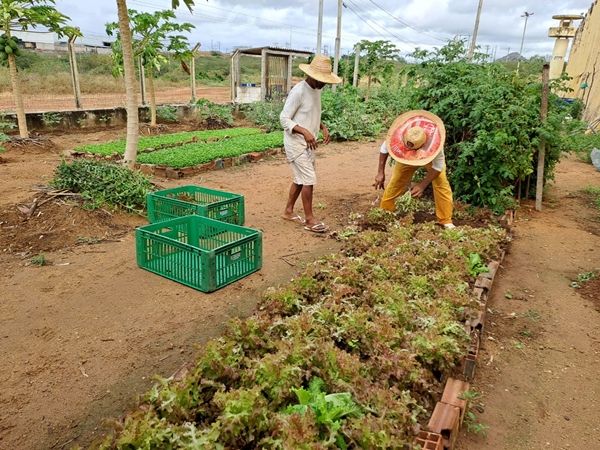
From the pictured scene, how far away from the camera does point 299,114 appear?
18.3 feet

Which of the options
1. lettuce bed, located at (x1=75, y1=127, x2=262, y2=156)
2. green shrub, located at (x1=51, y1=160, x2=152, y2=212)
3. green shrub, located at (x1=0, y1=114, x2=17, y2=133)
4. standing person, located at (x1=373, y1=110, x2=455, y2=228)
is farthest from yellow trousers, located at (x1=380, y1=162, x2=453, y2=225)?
green shrub, located at (x1=0, y1=114, x2=17, y2=133)

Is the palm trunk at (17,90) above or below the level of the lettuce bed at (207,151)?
above

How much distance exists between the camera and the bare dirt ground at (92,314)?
2.80 m

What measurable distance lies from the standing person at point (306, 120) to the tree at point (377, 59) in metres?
16.6

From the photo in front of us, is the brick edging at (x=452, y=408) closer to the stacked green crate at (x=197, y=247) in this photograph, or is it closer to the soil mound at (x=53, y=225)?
the stacked green crate at (x=197, y=247)

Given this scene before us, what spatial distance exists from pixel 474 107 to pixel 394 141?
163 cm

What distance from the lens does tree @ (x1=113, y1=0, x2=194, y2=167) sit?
6.66 m

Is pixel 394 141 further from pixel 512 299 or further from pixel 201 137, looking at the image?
pixel 201 137

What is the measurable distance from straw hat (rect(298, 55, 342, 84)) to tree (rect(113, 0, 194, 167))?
2.20 m

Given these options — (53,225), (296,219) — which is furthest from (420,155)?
(53,225)

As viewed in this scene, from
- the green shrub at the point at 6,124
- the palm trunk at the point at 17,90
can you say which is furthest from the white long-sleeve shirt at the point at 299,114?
the green shrub at the point at 6,124

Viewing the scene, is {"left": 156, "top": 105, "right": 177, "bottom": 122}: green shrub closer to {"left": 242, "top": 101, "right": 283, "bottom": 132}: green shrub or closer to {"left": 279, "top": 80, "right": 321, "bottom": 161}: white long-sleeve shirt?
{"left": 242, "top": 101, "right": 283, "bottom": 132}: green shrub

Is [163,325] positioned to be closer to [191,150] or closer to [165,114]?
[191,150]

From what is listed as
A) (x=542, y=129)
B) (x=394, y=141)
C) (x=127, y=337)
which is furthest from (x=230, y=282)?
(x=542, y=129)
